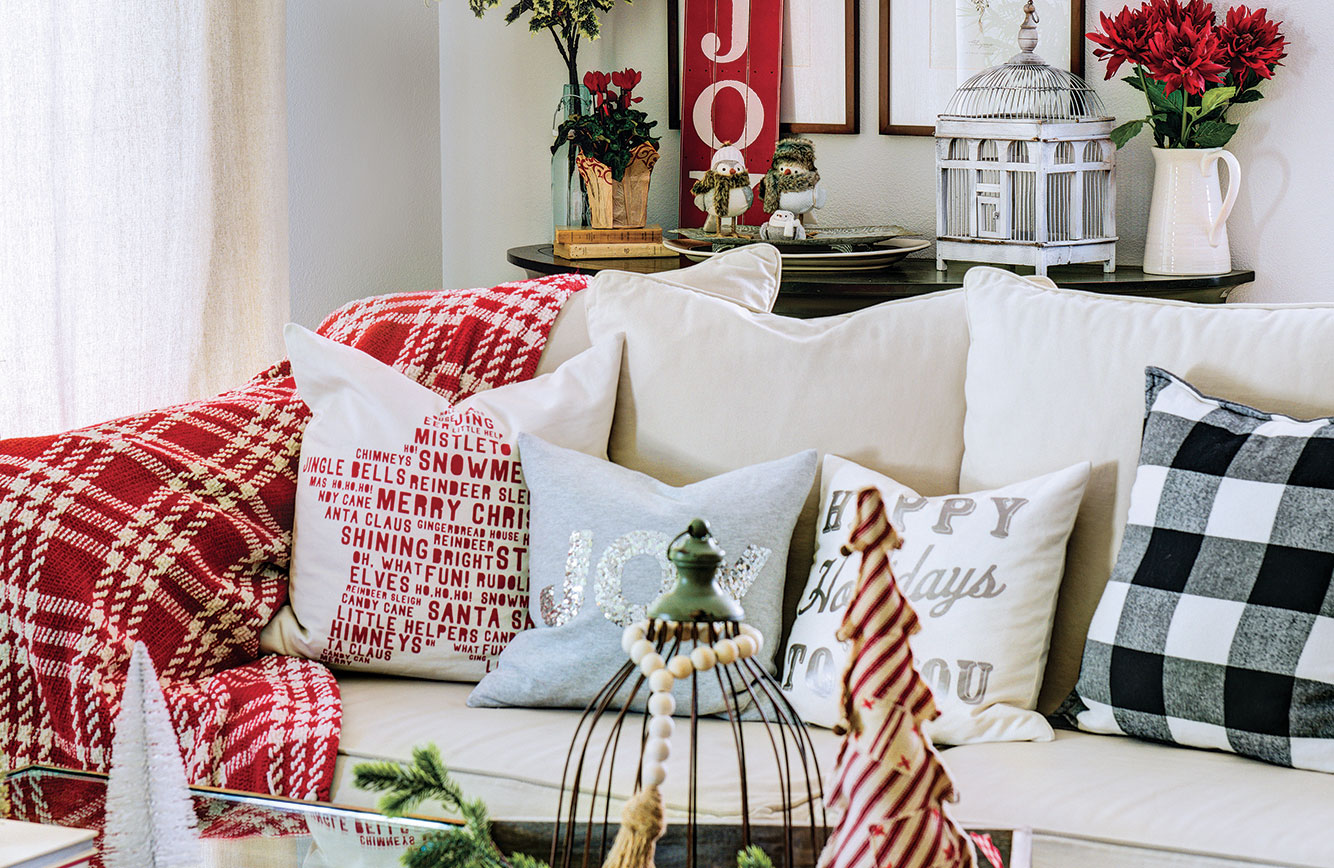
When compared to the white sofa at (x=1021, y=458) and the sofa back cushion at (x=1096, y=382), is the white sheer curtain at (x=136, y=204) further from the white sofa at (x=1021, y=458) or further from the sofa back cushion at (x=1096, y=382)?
the sofa back cushion at (x=1096, y=382)

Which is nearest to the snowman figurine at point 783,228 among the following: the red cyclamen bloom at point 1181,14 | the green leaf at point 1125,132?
the green leaf at point 1125,132

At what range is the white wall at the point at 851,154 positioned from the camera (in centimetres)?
235

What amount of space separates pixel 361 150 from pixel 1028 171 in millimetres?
1402

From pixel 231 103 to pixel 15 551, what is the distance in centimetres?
115

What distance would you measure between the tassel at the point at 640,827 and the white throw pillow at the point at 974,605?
2.18 ft

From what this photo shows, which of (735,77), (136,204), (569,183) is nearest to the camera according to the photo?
(136,204)

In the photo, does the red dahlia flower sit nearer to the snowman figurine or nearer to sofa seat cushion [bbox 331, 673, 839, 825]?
the snowman figurine

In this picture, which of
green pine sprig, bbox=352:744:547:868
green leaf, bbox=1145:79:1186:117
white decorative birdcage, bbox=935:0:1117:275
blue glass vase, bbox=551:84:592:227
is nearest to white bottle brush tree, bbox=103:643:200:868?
green pine sprig, bbox=352:744:547:868

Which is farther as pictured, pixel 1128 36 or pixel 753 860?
pixel 1128 36

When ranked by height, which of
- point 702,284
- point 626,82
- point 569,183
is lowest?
point 702,284

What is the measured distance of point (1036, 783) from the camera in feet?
4.04

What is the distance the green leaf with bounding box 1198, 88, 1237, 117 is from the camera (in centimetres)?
225

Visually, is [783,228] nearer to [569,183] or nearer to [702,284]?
[569,183]

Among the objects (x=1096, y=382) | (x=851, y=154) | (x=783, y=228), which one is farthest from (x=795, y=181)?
(x=1096, y=382)
